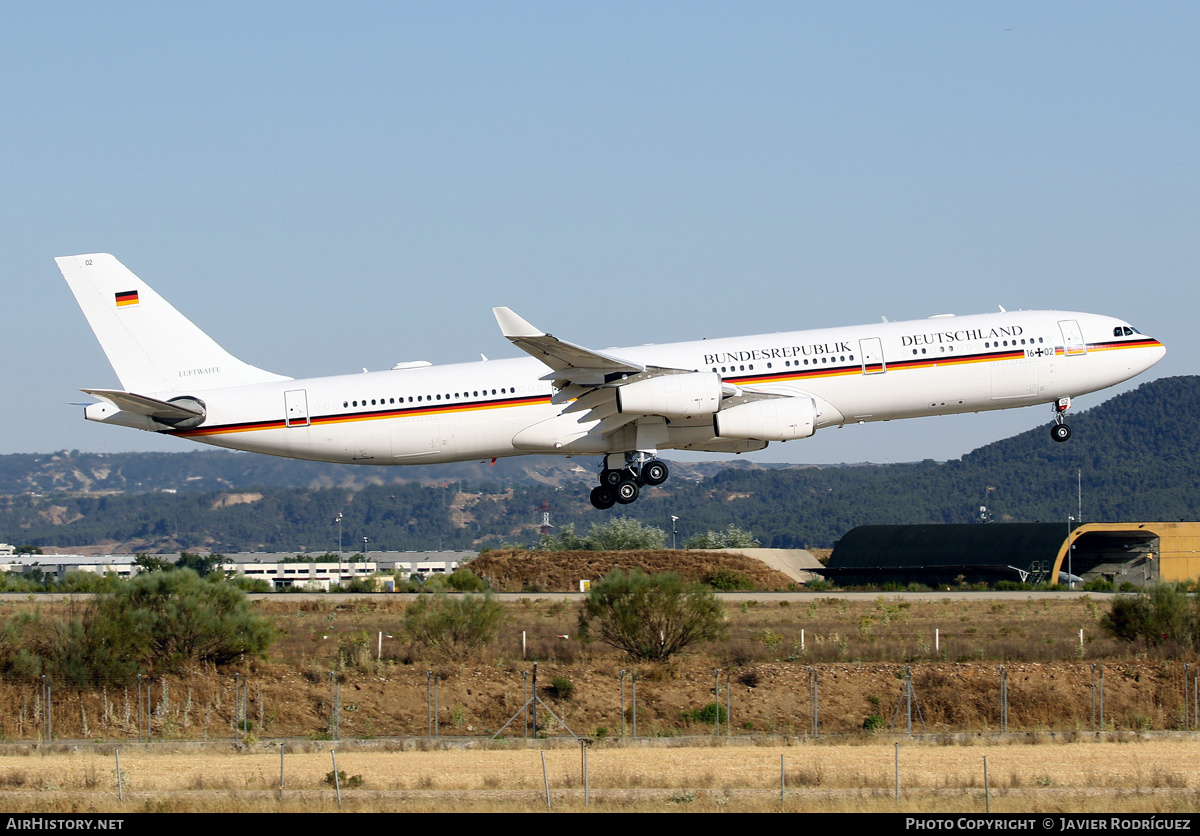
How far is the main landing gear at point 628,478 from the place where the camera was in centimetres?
4462

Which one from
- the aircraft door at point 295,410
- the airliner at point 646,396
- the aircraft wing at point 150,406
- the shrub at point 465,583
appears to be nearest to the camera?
the aircraft wing at point 150,406

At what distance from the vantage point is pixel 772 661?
45688 mm

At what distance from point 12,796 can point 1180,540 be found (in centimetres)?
7629

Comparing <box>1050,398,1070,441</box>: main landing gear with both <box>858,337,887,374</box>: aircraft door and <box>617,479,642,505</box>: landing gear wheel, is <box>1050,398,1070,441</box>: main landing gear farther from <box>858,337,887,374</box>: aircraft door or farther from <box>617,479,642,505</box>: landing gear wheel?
<box>617,479,642,505</box>: landing gear wheel

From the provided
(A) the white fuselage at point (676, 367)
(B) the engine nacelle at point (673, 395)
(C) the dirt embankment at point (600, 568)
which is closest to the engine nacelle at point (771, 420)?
(A) the white fuselage at point (676, 367)

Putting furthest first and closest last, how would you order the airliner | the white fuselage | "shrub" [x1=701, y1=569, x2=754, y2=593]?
"shrub" [x1=701, y1=569, x2=754, y2=593] → the white fuselage → the airliner

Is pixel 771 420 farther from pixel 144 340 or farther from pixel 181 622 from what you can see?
pixel 144 340

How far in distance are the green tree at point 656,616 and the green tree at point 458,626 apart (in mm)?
4080

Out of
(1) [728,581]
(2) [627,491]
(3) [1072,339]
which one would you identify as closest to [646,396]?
(2) [627,491]

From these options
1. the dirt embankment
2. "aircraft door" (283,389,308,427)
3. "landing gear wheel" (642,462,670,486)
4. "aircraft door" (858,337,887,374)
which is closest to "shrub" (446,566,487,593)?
the dirt embankment

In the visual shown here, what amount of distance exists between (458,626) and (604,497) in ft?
26.9

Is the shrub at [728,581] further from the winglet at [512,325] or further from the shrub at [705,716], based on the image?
the winglet at [512,325]

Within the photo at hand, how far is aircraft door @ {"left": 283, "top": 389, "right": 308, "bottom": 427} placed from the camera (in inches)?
1726

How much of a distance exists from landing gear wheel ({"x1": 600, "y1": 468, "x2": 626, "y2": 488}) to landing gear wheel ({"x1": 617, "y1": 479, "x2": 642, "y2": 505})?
0.58 ft
